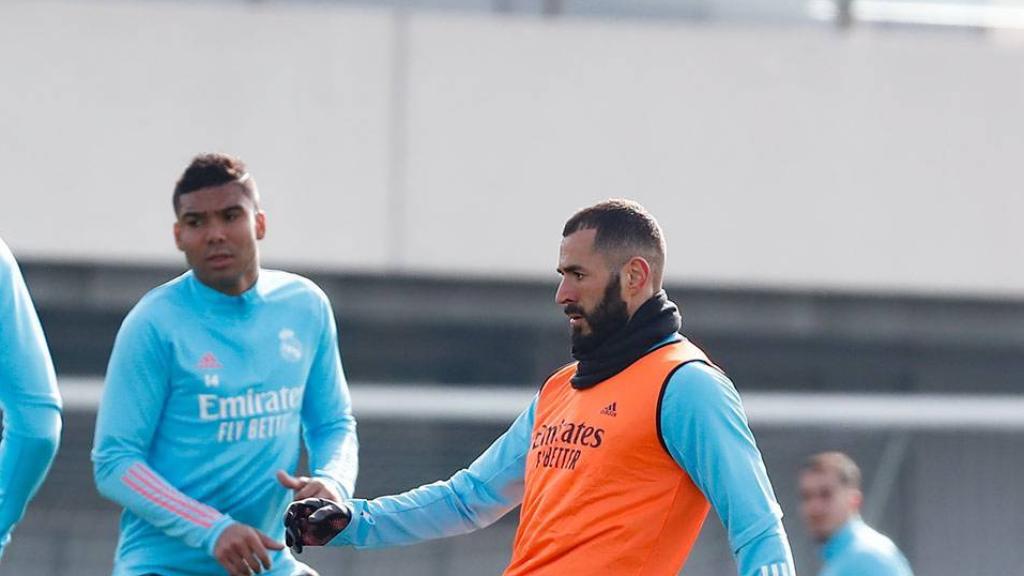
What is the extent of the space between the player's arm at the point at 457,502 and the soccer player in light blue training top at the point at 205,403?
226 millimetres

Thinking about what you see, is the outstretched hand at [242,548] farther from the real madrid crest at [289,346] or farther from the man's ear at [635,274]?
the man's ear at [635,274]

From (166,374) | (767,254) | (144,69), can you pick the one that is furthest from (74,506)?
(767,254)

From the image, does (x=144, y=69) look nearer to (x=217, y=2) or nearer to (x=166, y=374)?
(x=217, y=2)

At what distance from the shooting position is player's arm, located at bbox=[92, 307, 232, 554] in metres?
4.59

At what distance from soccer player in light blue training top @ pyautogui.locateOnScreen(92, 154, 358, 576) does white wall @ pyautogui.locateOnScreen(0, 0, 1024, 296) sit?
24.6ft

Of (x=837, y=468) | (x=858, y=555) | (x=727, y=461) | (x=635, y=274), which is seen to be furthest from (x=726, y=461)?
(x=837, y=468)

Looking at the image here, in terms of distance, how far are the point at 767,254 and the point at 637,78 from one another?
166 centimetres

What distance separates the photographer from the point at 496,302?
13.1 meters

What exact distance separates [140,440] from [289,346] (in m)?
0.50

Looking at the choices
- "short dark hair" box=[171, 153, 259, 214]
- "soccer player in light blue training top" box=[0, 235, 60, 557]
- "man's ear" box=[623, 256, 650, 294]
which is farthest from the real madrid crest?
"man's ear" box=[623, 256, 650, 294]

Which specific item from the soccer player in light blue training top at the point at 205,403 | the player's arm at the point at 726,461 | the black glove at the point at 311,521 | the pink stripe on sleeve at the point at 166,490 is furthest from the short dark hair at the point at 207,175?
the player's arm at the point at 726,461

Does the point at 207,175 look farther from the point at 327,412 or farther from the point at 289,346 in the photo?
the point at 327,412

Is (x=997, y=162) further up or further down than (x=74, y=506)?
further up

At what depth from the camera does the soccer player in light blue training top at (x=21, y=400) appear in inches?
157
